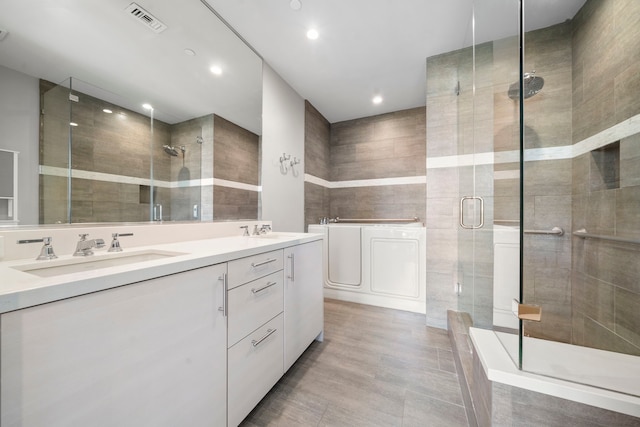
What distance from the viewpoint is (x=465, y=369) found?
1277 millimetres

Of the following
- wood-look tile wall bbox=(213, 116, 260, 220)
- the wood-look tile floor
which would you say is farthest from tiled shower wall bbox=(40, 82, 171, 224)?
the wood-look tile floor

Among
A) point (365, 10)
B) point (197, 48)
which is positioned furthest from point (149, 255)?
point (365, 10)

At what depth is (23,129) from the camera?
846mm

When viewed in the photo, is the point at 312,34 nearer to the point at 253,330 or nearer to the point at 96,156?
the point at 96,156

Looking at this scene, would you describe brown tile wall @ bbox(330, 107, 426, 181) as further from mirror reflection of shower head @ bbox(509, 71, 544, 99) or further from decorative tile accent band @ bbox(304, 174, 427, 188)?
mirror reflection of shower head @ bbox(509, 71, 544, 99)

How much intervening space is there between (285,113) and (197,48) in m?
0.97

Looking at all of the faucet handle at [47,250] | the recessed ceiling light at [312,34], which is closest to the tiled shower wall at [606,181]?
the recessed ceiling light at [312,34]

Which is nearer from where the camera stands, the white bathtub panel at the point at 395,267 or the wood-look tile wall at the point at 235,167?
the wood-look tile wall at the point at 235,167

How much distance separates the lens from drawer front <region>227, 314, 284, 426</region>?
0.94 m

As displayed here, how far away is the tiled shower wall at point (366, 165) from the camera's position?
9.61 feet

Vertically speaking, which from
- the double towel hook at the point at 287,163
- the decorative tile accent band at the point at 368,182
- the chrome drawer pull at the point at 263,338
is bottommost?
the chrome drawer pull at the point at 263,338

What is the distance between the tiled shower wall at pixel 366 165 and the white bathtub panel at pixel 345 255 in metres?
0.43

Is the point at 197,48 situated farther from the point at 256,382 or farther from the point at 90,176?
the point at 256,382

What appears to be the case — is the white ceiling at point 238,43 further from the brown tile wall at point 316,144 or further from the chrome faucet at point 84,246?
the chrome faucet at point 84,246
